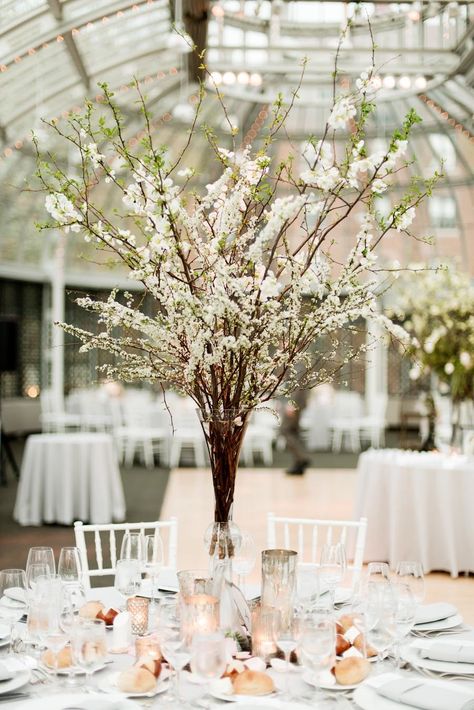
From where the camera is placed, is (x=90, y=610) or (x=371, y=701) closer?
(x=371, y=701)

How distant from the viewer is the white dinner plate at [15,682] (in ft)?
6.56

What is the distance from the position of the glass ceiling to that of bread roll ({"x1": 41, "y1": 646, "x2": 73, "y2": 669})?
4.68 meters

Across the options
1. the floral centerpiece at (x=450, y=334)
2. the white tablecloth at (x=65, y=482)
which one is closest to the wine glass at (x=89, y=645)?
the floral centerpiece at (x=450, y=334)

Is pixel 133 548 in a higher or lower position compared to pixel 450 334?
lower

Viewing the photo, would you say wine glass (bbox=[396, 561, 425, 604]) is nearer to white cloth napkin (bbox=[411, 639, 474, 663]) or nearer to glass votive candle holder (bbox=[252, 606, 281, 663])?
white cloth napkin (bbox=[411, 639, 474, 663])

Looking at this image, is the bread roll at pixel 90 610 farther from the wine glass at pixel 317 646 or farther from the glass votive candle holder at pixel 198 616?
the wine glass at pixel 317 646

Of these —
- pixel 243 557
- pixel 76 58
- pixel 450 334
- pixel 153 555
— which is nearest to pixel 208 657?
pixel 243 557

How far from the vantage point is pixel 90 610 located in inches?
96.5

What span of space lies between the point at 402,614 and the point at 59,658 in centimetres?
80

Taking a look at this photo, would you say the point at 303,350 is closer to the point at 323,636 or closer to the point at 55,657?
the point at 323,636

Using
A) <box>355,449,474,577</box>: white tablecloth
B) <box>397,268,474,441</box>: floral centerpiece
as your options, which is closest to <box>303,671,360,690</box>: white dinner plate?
<box>355,449,474,577</box>: white tablecloth

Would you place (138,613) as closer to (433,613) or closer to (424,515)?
(433,613)

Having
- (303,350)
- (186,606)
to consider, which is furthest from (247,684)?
(303,350)

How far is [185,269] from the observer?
2.37m
